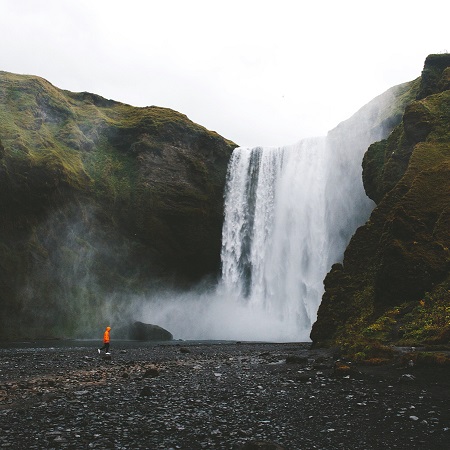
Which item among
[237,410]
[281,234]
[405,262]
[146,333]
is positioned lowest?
[146,333]

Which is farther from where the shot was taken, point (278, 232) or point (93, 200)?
point (93, 200)

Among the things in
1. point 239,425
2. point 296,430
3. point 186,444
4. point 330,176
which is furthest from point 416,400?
point 330,176

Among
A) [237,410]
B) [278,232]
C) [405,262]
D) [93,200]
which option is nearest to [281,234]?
[278,232]

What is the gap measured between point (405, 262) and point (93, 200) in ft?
140

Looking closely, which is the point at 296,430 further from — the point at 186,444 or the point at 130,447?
the point at 130,447

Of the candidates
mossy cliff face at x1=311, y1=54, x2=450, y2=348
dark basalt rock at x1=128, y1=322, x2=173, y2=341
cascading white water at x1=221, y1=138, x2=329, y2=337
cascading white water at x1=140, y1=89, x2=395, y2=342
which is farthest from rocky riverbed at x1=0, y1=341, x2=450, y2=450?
cascading white water at x1=221, y1=138, x2=329, y2=337

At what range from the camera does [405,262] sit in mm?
19625

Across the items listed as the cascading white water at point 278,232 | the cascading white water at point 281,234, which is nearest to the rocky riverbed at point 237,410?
the cascading white water at point 281,234

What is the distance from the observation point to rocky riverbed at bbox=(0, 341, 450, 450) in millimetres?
7363

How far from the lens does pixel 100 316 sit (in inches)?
2023

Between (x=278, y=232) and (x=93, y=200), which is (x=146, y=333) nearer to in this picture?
(x=93, y=200)

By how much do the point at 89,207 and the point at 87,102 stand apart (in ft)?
73.8

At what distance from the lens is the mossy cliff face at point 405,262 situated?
58.0ft

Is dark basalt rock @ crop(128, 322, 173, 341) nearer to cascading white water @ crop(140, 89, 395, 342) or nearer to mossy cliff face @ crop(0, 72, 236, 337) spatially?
mossy cliff face @ crop(0, 72, 236, 337)
